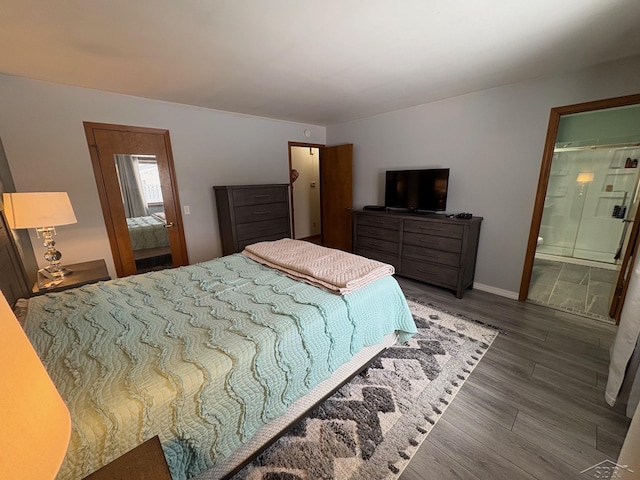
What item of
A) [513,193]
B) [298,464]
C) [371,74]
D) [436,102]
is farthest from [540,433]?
[436,102]

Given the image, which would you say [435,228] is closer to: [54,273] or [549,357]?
[549,357]

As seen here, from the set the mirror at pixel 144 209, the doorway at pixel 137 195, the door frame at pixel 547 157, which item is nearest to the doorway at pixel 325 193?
the doorway at pixel 137 195

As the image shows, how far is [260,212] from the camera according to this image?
11.6 ft

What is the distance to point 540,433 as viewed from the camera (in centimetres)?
145

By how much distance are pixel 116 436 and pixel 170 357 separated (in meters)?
0.29

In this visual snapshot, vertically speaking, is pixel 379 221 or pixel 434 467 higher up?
pixel 379 221

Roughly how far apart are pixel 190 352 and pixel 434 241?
2.84m

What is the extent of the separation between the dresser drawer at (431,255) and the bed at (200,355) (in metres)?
1.43

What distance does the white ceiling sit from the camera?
1.43 metres

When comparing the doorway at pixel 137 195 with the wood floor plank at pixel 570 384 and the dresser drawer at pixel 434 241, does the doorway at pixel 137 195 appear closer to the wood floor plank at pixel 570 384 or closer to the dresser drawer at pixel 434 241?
the dresser drawer at pixel 434 241

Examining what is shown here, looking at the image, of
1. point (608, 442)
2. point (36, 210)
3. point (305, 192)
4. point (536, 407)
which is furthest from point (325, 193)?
point (608, 442)

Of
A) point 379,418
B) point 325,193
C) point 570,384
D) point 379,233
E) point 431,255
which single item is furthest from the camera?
point 325,193

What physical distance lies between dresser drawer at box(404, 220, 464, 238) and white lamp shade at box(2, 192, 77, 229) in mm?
3416

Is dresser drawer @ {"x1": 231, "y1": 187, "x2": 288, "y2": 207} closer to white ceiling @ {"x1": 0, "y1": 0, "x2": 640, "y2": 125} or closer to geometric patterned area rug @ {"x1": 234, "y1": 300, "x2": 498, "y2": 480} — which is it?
white ceiling @ {"x1": 0, "y1": 0, "x2": 640, "y2": 125}
